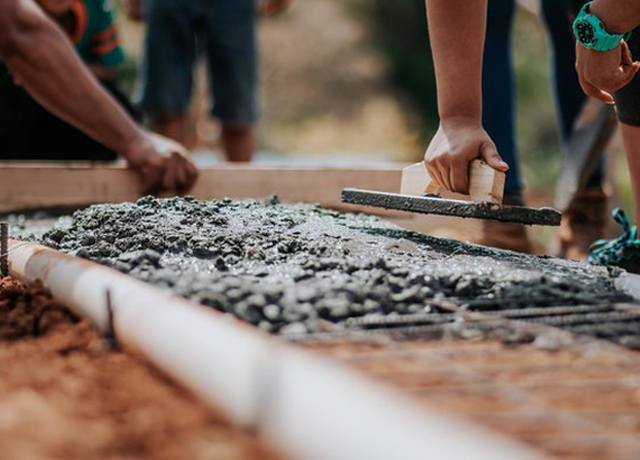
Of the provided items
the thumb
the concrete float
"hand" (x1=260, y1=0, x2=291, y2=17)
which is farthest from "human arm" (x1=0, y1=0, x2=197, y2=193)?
"hand" (x1=260, y1=0, x2=291, y2=17)

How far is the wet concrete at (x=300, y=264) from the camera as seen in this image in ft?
4.10

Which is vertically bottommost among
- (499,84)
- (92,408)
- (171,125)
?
(92,408)

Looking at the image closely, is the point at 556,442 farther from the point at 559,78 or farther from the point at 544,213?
the point at 559,78

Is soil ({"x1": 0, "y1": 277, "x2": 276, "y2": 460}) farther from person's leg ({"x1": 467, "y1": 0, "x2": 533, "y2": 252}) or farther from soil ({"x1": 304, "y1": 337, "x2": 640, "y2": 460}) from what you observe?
person's leg ({"x1": 467, "y1": 0, "x2": 533, "y2": 252})

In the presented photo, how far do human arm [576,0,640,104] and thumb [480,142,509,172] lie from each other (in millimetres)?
311

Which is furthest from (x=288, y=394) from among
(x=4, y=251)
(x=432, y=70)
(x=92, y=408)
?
(x=432, y=70)

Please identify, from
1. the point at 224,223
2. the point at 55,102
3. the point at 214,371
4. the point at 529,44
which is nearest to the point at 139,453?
the point at 214,371

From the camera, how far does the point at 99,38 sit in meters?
4.02

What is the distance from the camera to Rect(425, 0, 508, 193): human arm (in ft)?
6.09

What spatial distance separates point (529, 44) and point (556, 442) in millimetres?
12904

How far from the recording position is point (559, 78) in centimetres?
→ 325

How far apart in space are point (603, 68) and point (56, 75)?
5.70ft

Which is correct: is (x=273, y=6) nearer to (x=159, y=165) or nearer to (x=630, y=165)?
(x=159, y=165)

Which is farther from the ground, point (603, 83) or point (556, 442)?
point (603, 83)
